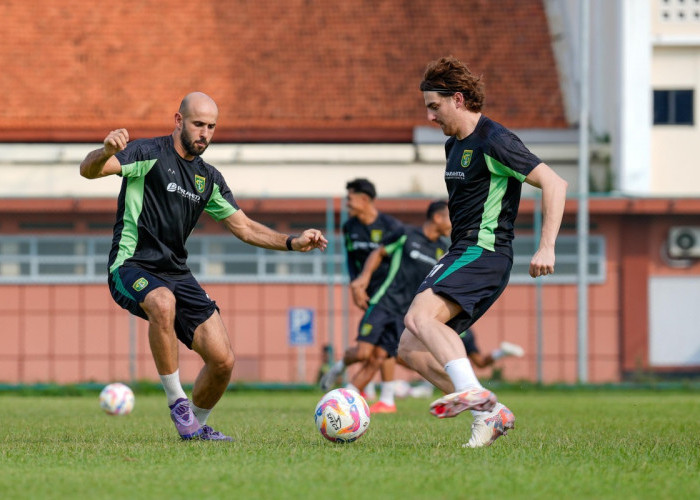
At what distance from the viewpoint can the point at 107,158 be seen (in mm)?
7770

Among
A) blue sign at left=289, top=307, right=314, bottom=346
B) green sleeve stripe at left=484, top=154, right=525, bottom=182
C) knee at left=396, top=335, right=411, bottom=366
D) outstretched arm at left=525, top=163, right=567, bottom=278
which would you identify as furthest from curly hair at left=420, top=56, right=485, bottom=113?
blue sign at left=289, top=307, right=314, bottom=346

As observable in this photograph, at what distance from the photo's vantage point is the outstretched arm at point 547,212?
714 centimetres

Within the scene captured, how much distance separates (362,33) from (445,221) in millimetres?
15444

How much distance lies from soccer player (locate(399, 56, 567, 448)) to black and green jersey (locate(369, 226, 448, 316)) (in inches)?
224

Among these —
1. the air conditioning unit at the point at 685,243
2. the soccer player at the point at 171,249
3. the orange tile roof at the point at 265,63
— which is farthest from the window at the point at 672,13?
the soccer player at the point at 171,249

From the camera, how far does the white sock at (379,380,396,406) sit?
13.5m

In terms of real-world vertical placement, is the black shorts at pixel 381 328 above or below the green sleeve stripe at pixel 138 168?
below

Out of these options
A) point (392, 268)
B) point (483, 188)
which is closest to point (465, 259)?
point (483, 188)

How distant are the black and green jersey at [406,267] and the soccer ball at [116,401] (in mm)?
2859

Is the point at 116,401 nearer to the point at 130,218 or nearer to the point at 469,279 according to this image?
the point at 130,218

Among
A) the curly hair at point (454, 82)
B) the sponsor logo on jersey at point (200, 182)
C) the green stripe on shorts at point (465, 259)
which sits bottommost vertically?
the green stripe on shorts at point (465, 259)

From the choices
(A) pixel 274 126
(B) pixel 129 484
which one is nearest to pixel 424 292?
(B) pixel 129 484

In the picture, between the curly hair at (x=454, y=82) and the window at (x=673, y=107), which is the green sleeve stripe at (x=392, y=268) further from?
the window at (x=673, y=107)

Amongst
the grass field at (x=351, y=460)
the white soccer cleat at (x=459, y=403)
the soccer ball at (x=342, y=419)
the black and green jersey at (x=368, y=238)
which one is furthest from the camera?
the black and green jersey at (x=368, y=238)
